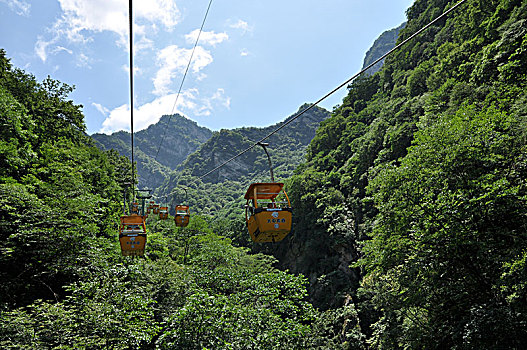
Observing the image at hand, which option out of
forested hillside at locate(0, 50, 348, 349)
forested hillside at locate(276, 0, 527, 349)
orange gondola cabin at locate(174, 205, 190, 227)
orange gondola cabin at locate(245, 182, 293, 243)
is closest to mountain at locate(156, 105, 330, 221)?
forested hillside at locate(276, 0, 527, 349)

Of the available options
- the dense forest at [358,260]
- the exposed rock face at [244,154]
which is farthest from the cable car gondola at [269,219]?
the exposed rock face at [244,154]

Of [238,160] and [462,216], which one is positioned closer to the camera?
[462,216]

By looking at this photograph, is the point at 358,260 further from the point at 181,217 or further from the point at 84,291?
the point at 84,291

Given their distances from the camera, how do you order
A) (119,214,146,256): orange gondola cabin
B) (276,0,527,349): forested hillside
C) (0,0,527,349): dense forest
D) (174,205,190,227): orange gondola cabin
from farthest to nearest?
1. (174,205,190,227): orange gondola cabin
2. (119,214,146,256): orange gondola cabin
3. (0,0,527,349): dense forest
4. (276,0,527,349): forested hillside

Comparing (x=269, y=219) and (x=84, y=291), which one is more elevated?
(x=269, y=219)

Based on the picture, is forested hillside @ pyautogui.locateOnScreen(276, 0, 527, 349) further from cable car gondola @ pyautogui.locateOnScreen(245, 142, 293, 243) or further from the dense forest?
cable car gondola @ pyautogui.locateOnScreen(245, 142, 293, 243)

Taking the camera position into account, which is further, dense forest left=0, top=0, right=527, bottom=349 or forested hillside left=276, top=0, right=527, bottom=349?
dense forest left=0, top=0, right=527, bottom=349

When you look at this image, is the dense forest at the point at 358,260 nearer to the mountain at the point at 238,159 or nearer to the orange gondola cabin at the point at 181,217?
the orange gondola cabin at the point at 181,217

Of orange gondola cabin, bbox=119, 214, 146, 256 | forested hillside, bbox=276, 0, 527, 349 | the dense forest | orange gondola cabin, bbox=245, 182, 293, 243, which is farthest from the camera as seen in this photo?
orange gondola cabin, bbox=119, 214, 146, 256

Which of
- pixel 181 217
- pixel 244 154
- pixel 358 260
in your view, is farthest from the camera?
pixel 244 154

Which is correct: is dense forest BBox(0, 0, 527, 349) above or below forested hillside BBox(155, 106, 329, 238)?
below

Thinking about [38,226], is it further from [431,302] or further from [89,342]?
[431,302]

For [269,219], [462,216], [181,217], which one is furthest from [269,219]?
[181,217]

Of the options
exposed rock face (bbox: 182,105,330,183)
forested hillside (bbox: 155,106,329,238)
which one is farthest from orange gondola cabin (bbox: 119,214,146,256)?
exposed rock face (bbox: 182,105,330,183)
